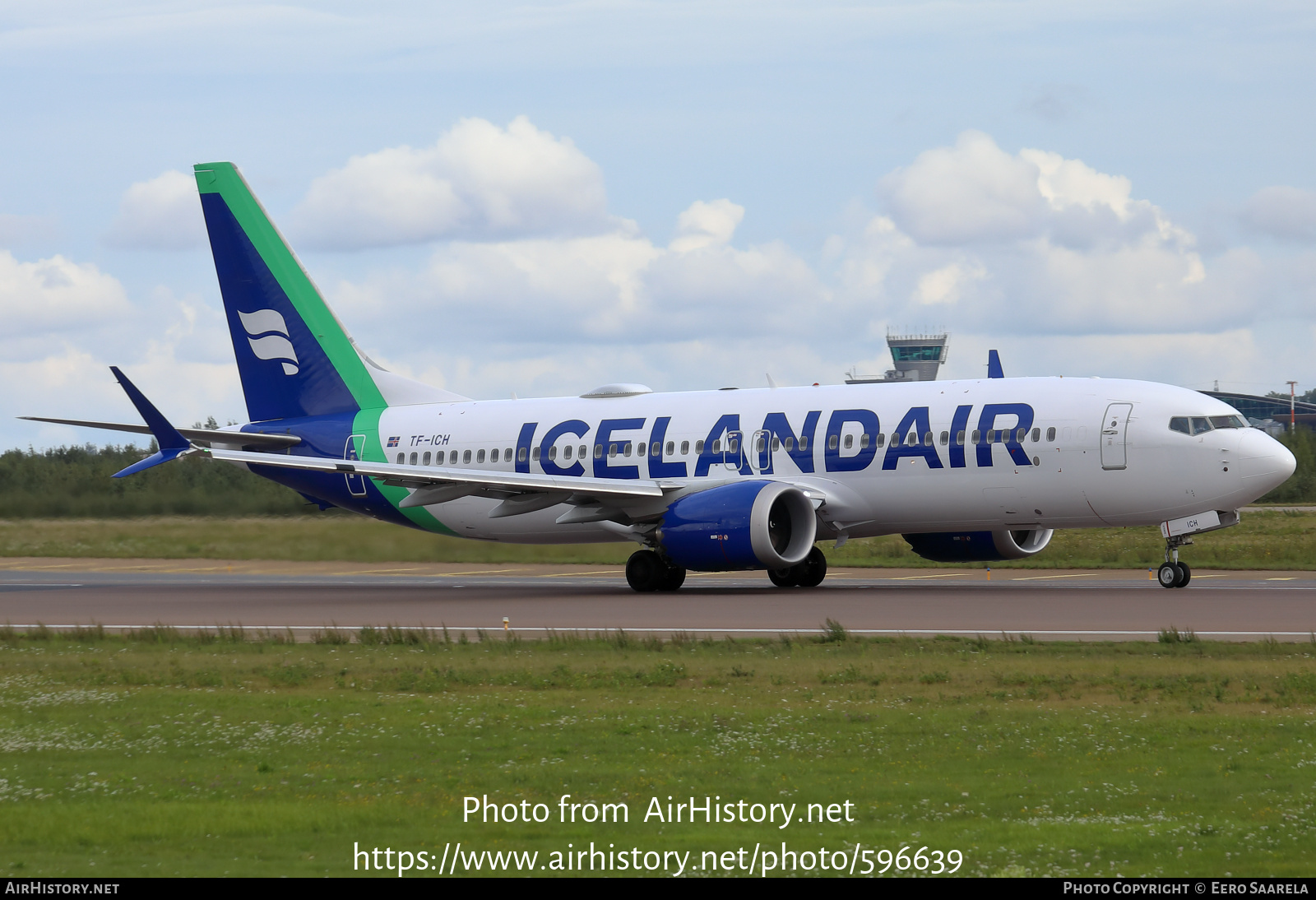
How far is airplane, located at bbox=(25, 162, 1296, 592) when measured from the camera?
26.8 m

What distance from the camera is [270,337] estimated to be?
36906mm

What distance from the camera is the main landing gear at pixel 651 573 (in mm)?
29875

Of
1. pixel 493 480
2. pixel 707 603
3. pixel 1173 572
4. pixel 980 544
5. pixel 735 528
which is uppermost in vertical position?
pixel 493 480

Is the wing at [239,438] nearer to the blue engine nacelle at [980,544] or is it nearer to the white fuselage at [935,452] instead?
the white fuselage at [935,452]

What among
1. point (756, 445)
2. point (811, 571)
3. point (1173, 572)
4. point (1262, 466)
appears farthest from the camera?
point (811, 571)

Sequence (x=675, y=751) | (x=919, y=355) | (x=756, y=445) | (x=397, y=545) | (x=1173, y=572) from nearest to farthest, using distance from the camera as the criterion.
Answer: (x=675, y=751), (x=1173, y=572), (x=756, y=445), (x=397, y=545), (x=919, y=355)

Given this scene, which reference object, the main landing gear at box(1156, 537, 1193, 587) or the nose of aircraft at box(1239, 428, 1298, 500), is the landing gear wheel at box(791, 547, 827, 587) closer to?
the main landing gear at box(1156, 537, 1193, 587)

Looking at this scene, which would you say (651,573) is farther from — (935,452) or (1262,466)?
(1262,466)

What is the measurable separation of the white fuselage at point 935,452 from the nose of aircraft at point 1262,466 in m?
0.02

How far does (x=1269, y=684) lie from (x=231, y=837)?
10023mm

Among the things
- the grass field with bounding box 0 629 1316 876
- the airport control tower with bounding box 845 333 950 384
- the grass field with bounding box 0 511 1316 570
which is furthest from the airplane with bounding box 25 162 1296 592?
the airport control tower with bounding box 845 333 950 384

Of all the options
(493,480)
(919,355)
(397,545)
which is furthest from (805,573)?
(919,355)

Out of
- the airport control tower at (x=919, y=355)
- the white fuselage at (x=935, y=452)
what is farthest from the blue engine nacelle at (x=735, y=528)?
the airport control tower at (x=919, y=355)

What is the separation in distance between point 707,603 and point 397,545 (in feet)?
33.5
